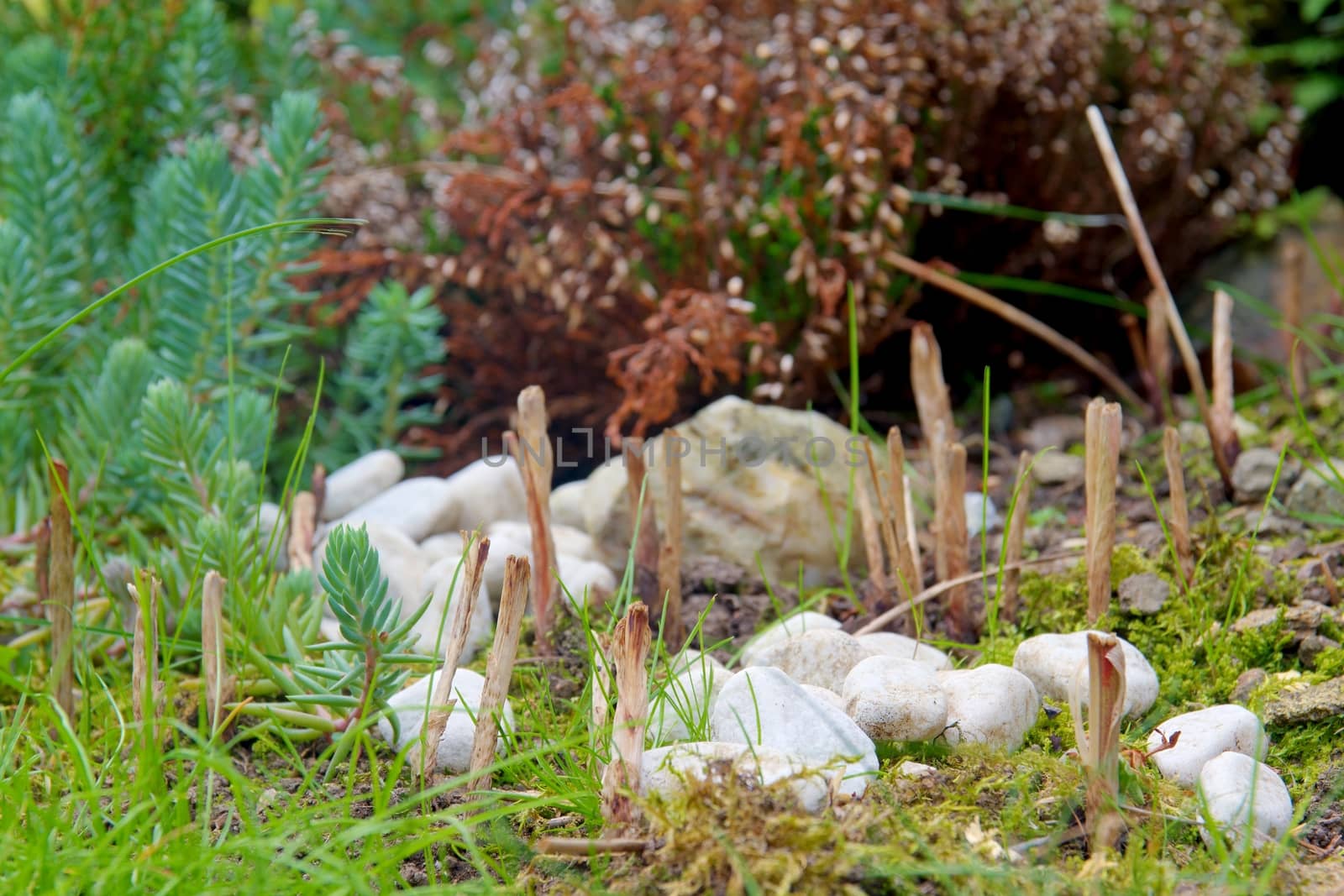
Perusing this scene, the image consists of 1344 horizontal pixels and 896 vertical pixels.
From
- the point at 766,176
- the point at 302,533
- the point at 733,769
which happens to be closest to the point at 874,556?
the point at 733,769

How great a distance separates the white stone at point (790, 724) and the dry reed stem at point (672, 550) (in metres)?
0.34

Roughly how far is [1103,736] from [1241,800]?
0.23m

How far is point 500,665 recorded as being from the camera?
1.48m

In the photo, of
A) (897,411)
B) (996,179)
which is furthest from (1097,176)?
(897,411)

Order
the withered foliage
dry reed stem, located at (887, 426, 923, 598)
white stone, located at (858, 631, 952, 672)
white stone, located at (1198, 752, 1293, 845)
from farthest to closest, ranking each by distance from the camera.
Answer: the withered foliage < dry reed stem, located at (887, 426, 923, 598) < white stone, located at (858, 631, 952, 672) < white stone, located at (1198, 752, 1293, 845)

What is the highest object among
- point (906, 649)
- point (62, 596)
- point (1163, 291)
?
point (1163, 291)

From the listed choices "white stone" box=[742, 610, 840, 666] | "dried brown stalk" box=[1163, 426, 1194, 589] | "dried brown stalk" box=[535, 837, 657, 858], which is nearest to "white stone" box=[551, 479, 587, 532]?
"white stone" box=[742, 610, 840, 666]

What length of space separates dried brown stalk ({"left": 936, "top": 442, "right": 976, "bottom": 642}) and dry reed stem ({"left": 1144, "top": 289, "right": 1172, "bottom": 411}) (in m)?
0.86

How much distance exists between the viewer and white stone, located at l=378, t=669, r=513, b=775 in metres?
1.65

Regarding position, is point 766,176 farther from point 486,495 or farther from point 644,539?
point 644,539

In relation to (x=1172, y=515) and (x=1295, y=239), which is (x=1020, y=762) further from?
(x=1295, y=239)

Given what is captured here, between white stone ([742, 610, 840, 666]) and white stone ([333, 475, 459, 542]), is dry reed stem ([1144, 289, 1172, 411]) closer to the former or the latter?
white stone ([742, 610, 840, 666])

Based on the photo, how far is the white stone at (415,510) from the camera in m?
A: 2.57

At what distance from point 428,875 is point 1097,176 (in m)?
3.11
